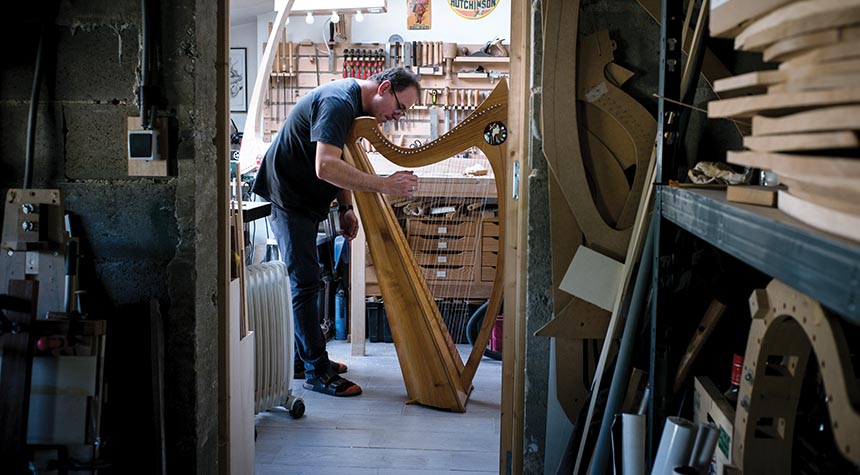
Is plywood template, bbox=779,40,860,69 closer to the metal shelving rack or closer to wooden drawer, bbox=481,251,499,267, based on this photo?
the metal shelving rack

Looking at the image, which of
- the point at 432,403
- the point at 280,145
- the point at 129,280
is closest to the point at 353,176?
the point at 280,145

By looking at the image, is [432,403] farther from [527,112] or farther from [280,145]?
[527,112]

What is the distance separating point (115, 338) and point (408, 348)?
5.53 ft

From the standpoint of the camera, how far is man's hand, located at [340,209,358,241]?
3928 mm

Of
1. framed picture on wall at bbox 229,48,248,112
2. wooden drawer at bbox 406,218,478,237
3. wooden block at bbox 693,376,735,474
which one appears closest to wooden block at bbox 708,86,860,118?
wooden block at bbox 693,376,735,474

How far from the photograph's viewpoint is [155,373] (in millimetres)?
1962

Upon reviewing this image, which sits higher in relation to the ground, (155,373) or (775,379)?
(775,379)

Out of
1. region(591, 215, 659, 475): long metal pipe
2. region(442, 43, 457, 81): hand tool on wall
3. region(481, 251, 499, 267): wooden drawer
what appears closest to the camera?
region(591, 215, 659, 475): long metal pipe

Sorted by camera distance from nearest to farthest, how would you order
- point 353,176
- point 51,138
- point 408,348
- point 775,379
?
point 775,379
point 51,138
point 353,176
point 408,348

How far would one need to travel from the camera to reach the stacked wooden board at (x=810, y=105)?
68 centimetres

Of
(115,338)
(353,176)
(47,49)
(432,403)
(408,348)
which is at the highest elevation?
(47,49)

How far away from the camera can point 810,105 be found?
2.50 feet

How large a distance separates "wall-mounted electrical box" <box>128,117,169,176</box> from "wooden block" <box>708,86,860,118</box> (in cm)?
139

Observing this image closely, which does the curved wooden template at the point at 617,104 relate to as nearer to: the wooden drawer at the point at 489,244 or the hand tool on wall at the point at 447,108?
the wooden drawer at the point at 489,244
